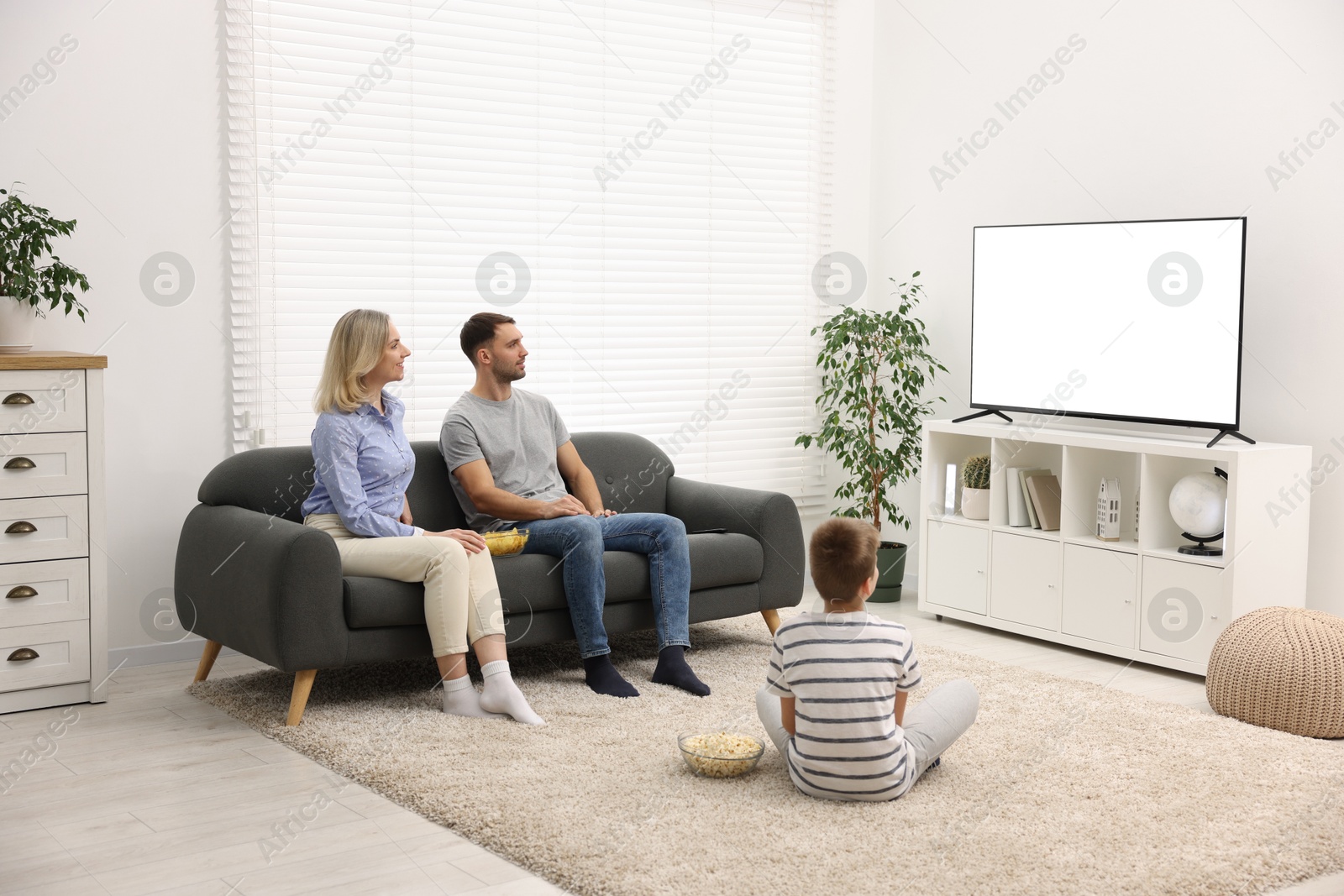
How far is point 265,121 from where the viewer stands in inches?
170

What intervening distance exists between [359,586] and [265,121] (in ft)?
6.01

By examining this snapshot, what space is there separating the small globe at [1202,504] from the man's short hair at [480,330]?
231cm

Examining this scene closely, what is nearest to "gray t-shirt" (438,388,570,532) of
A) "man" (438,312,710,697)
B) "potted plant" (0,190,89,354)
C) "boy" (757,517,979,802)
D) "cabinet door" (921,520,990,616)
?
"man" (438,312,710,697)

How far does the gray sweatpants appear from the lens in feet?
9.41

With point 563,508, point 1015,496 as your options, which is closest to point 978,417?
point 1015,496

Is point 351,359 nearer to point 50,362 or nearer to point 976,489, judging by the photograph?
point 50,362

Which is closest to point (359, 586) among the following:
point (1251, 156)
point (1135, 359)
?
point (1135, 359)

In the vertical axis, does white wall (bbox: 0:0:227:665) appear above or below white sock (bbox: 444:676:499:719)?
above

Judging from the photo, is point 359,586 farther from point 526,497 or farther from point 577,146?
point 577,146

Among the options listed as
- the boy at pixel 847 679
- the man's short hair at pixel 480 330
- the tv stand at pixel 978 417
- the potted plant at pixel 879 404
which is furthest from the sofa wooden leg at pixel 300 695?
the tv stand at pixel 978 417

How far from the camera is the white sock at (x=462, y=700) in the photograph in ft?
11.6

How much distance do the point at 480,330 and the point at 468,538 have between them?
78 cm

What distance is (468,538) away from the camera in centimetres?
367

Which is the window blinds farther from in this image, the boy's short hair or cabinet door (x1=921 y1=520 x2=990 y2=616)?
the boy's short hair
